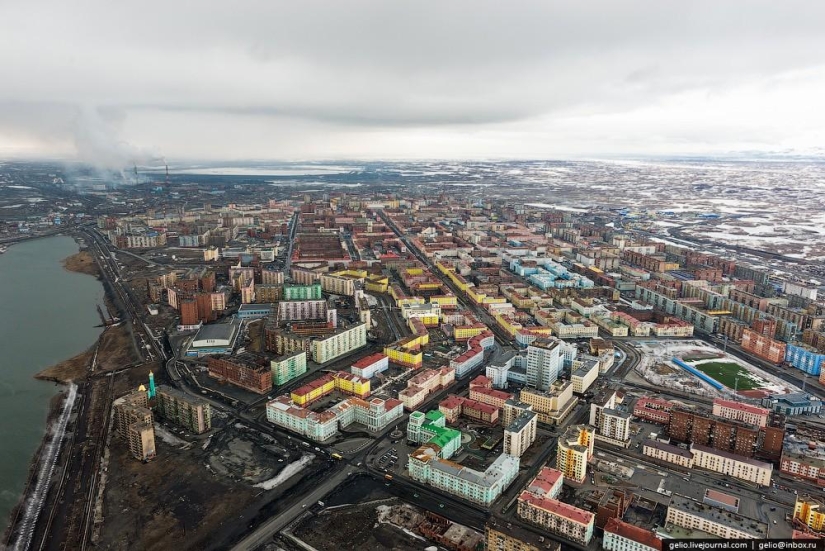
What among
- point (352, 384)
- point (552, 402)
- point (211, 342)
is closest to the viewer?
point (552, 402)

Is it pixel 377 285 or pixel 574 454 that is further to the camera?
pixel 377 285

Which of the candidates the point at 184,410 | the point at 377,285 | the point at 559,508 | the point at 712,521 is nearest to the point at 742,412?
the point at 712,521

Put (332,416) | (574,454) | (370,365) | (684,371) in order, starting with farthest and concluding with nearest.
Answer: (684,371)
(370,365)
(332,416)
(574,454)

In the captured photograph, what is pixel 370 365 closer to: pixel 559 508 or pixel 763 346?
pixel 559 508

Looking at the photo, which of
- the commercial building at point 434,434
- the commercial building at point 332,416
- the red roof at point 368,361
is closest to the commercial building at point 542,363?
the commercial building at point 434,434

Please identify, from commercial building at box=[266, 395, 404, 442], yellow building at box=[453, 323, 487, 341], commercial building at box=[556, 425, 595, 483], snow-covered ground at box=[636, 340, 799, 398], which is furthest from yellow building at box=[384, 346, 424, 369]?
snow-covered ground at box=[636, 340, 799, 398]

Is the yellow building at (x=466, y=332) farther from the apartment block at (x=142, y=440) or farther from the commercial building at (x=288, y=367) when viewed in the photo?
the apartment block at (x=142, y=440)

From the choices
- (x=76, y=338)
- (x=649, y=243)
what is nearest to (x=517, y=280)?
(x=649, y=243)

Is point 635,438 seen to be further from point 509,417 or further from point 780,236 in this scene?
point 780,236
